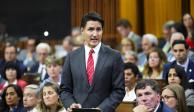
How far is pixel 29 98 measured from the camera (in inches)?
234

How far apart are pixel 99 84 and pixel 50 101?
1309 mm

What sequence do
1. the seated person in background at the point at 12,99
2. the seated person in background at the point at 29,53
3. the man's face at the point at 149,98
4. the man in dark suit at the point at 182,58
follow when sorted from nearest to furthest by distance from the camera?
the man's face at the point at 149,98
the seated person in background at the point at 12,99
the man in dark suit at the point at 182,58
the seated person in background at the point at 29,53

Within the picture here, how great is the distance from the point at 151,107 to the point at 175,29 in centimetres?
367

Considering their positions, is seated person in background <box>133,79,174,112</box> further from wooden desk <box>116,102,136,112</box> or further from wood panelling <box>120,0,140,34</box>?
wood panelling <box>120,0,140,34</box>

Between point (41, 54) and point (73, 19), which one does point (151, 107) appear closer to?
point (41, 54)

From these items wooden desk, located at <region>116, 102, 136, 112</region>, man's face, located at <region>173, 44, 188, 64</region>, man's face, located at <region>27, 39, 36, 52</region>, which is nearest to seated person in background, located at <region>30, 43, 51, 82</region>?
man's face, located at <region>27, 39, 36, 52</region>

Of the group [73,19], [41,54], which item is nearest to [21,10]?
[73,19]

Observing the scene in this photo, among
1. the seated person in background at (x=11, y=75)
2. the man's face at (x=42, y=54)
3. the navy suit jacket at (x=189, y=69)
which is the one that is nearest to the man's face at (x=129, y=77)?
the navy suit jacket at (x=189, y=69)

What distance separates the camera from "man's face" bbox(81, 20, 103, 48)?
4.14 metres

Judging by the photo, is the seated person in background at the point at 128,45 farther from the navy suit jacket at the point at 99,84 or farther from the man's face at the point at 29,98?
the navy suit jacket at the point at 99,84

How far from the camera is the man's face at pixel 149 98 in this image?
166 inches

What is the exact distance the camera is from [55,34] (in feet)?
32.6

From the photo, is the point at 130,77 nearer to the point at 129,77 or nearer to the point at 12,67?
the point at 129,77

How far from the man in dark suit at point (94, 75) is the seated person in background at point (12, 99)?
1.79m
